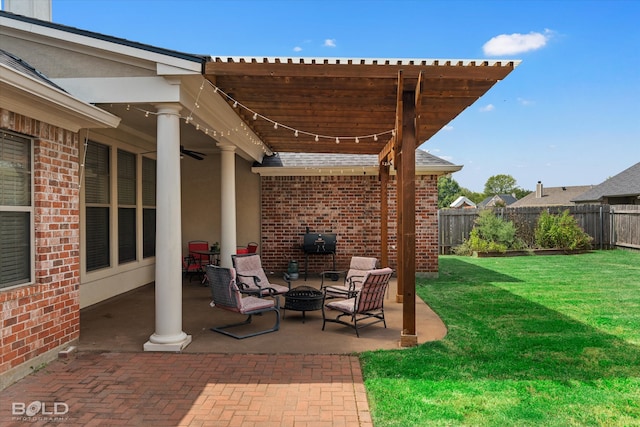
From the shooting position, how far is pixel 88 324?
569cm

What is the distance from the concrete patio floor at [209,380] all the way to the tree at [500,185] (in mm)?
79009

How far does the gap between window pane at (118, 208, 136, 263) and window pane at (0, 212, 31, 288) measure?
12.0 feet

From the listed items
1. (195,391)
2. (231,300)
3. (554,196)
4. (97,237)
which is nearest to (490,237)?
(231,300)

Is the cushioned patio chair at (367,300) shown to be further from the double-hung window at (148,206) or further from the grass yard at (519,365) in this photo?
the double-hung window at (148,206)

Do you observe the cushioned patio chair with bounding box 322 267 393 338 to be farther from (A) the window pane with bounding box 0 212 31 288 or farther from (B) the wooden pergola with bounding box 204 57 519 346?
(A) the window pane with bounding box 0 212 31 288

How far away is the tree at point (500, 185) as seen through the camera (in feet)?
253

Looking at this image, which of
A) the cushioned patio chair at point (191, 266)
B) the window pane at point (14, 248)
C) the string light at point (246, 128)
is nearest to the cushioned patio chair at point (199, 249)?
the cushioned patio chair at point (191, 266)

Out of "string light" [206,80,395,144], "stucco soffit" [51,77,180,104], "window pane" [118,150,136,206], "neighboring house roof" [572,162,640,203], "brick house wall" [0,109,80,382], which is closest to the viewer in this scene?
"brick house wall" [0,109,80,382]

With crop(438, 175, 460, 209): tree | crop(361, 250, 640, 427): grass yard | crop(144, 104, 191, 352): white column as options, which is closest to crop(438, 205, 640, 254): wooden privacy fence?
crop(361, 250, 640, 427): grass yard

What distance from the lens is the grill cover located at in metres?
9.78

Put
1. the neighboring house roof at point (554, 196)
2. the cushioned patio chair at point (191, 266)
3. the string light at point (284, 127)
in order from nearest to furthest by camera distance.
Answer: the string light at point (284, 127) → the cushioned patio chair at point (191, 266) → the neighboring house roof at point (554, 196)

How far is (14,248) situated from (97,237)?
3138 mm

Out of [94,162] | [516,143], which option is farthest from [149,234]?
[516,143]

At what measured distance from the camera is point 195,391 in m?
3.57
